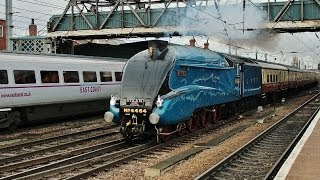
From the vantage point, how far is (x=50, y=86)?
18734 mm

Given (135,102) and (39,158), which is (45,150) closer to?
(39,158)

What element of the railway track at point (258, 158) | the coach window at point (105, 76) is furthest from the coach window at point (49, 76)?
the railway track at point (258, 158)

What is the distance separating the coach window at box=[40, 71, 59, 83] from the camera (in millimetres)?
18359

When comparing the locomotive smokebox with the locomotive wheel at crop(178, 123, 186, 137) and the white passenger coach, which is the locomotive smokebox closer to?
the locomotive wheel at crop(178, 123, 186, 137)

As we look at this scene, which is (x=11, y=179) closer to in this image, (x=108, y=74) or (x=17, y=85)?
(x=17, y=85)

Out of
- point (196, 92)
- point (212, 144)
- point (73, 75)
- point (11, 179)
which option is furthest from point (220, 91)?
point (11, 179)

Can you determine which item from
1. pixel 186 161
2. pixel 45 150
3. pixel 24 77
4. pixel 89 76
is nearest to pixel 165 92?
pixel 186 161

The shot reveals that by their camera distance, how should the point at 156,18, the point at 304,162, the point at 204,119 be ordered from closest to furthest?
the point at 304,162 → the point at 204,119 → the point at 156,18

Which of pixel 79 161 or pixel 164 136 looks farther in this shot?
pixel 164 136

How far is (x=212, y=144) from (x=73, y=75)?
9105 millimetres

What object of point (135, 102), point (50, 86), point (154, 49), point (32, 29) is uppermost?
point (32, 29)

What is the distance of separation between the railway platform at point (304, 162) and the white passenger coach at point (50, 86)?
10.7m

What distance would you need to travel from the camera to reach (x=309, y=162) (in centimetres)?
977

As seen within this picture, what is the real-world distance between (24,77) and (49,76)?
5.00 ft
